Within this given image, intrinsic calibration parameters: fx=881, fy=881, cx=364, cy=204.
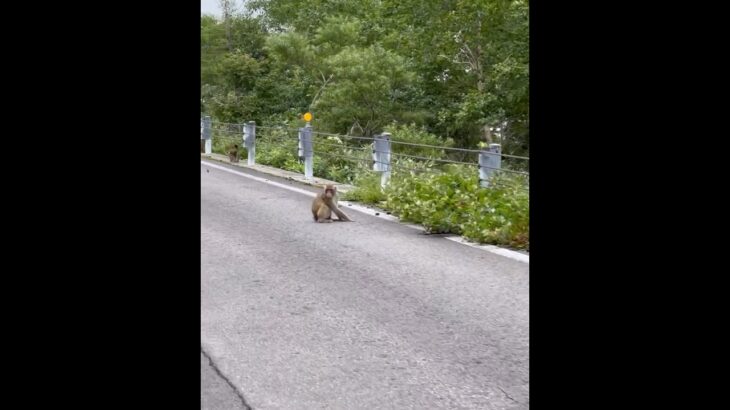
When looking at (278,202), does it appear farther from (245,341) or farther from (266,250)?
(245,341)

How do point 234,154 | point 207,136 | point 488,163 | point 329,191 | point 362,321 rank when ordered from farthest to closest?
1. point 207,136
2. point 234,154
3. point 488,163
4. point 329,191
5. point 362,321

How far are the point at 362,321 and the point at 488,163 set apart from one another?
5.62 meters

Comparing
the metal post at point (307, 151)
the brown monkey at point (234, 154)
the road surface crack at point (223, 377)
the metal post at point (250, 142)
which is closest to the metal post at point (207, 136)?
the brown monkey at point (234, 154)

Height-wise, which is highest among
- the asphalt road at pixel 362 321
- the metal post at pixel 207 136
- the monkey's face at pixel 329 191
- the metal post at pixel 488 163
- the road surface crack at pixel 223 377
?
the metal post at pixel 207 136

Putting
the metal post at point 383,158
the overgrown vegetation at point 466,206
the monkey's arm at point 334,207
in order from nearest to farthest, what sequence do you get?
the overgrown vegetation at point 466,206 < the monkey's arm at point 334,207 < the metal post at point 383,158

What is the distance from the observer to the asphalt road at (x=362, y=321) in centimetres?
420

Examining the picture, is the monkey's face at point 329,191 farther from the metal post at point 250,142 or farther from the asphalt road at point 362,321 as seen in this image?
the metal post at point 250,142

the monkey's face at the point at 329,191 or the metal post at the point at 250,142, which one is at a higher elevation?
the metal post at the point at 250,142

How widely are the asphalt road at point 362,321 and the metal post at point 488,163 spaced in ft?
4.87

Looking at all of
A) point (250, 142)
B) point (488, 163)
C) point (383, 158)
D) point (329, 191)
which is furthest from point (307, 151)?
point (488, 163)

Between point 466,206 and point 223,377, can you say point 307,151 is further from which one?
point 223,377

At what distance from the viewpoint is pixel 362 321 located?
18.6ft

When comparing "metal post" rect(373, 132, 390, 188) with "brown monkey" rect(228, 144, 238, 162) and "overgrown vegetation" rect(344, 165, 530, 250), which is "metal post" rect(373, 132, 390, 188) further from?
"brown monkey" rect(228, 144, 238, 162)
